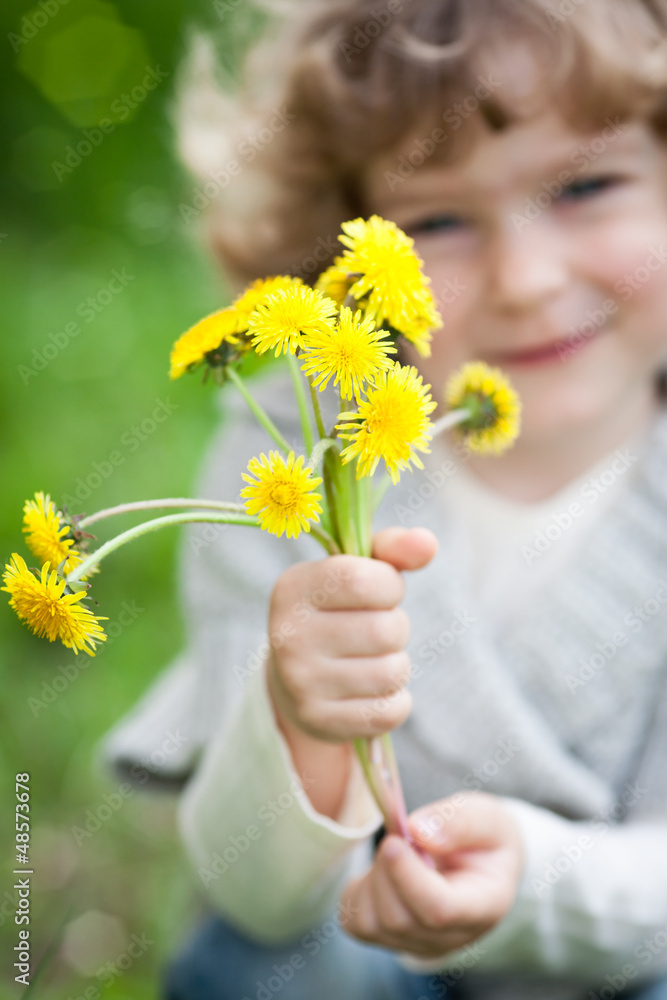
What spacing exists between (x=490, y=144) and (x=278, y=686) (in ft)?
1.94

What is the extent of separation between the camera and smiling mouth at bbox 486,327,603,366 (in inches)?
38.9

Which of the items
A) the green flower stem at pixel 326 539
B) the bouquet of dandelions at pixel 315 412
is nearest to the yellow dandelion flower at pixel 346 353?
the bouquet of dandelions at pixel 315 412

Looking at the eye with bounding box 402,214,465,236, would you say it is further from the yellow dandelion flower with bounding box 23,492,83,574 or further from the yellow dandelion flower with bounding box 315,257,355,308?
the yellow dandelion flower with bounding box 23,492,83,574

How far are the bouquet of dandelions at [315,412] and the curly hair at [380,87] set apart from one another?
0.53m

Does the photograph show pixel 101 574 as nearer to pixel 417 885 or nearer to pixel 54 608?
pixel 417 885

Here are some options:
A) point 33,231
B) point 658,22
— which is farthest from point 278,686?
point 33,231

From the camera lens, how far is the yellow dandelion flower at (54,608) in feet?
1.44

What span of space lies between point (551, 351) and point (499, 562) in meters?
0.27

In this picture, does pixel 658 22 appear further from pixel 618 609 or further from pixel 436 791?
pixel 436 791

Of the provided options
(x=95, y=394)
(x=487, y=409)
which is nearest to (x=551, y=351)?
(x=487, y=409)

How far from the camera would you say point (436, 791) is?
1.07 metres

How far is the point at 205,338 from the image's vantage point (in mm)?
503

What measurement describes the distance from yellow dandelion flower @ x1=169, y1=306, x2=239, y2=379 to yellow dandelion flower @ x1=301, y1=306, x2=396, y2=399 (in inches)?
2.7

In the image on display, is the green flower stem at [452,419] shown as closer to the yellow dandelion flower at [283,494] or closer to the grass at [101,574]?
the yellow dandelion flower at [283,494]
